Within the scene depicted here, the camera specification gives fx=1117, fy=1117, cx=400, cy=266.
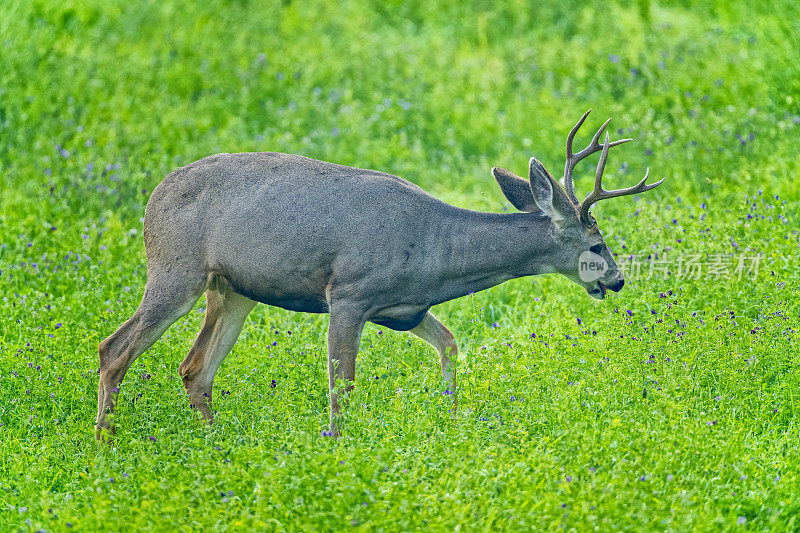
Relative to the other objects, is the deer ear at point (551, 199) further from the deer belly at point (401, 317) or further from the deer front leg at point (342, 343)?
the deer front leg at point (342, 343)

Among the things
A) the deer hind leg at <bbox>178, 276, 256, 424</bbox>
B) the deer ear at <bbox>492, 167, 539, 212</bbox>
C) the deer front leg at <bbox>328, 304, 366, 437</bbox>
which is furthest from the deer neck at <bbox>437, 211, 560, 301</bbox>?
the deer hind leg at <bbox>178, 276, 256, 424</bbox>

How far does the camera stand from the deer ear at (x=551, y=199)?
632 centimetres

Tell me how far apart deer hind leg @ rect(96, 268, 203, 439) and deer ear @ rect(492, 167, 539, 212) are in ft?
6.12

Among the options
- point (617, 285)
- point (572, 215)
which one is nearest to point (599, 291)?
point (617, 285)

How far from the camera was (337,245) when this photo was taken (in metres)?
6.26

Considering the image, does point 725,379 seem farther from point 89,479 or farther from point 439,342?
point 89,479

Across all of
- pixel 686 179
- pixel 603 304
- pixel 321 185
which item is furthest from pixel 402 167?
pixel 321 185

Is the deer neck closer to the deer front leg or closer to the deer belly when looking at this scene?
the deer belly

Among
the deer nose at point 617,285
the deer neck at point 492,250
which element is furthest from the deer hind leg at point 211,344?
the deer nose at point 617,285

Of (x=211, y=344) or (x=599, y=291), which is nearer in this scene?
(x=599, y=291)

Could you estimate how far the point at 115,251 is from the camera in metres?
8.72

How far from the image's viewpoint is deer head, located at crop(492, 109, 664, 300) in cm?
634

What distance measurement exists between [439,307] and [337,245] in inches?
92.9

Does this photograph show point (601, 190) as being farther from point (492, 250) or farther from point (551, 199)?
point (492, 250)
